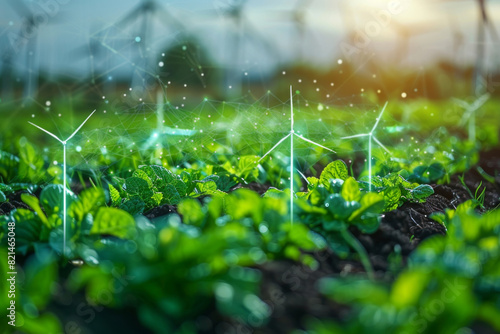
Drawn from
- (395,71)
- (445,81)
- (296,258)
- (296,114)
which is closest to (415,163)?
(296,114)

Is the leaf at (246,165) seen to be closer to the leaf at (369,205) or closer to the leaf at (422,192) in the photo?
the leaf at (422,192)

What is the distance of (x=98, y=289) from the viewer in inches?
91.0

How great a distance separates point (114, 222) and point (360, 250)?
4.03 feet

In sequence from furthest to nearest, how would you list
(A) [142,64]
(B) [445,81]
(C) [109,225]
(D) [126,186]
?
(B) [445,81] → (A) [142,64] → (D) [126,186] → (C) [109,225]

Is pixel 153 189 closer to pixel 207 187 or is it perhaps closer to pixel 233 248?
pixel 207 187

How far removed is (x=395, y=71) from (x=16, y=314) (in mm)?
13270

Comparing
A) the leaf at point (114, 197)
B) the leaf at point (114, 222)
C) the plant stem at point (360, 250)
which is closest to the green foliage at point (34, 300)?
the leaf at point (114, 222)

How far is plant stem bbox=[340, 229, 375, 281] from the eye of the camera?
9.23ft

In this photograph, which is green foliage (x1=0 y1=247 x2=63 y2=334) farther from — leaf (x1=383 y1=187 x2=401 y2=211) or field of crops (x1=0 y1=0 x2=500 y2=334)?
leaf (x1=383 y1=187 x2=401 y2=211)

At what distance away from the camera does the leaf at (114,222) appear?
9.78 feet

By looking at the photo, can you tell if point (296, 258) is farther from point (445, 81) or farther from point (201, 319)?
point (445, 81)

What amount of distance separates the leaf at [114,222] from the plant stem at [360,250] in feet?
3.55

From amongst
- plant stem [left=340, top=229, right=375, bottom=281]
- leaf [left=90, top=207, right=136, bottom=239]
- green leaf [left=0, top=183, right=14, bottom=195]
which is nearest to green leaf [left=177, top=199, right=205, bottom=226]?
leaf [left=90, top=207, right=136, bottom=239]

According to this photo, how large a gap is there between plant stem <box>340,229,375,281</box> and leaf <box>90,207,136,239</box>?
42.7 inches
